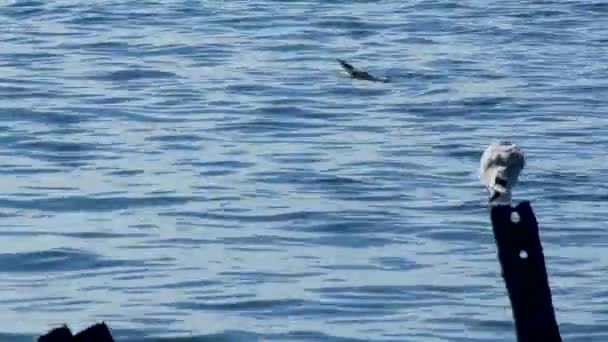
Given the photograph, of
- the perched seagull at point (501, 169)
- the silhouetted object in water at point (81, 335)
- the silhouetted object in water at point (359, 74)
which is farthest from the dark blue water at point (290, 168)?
A: the silhouetted object in water at point (81, 335)

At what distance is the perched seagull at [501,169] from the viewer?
5.06m

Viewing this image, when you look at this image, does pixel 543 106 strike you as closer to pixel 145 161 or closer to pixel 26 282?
pixel 145 161

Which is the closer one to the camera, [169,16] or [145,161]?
[145,161]

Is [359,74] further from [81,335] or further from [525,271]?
[81,335]

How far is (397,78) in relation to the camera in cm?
1720

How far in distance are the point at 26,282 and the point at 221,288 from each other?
35.9 inches

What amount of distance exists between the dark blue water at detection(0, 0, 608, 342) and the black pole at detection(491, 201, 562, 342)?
139 inches

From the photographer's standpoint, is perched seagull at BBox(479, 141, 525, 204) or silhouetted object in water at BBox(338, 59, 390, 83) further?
silhouetted object in water at BBox(338, 59, 390, 83)

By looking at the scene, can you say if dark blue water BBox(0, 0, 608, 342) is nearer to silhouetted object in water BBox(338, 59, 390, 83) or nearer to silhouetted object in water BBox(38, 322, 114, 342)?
silhouetted object in water BBox(338, 59, 390, 83)

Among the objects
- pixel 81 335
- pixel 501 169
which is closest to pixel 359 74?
pixel 501 169

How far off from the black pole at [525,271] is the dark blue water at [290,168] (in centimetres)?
352

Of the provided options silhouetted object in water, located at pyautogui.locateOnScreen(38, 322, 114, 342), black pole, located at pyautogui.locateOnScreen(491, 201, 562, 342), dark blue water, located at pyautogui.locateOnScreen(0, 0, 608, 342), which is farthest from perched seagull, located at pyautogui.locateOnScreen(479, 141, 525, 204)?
dark blue water, located at pyautogui.locateOnScreen(0, 0, 608, 342)

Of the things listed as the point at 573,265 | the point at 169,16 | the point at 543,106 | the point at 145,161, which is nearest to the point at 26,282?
the point at 573,265

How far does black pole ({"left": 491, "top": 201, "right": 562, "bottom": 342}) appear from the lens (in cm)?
496
